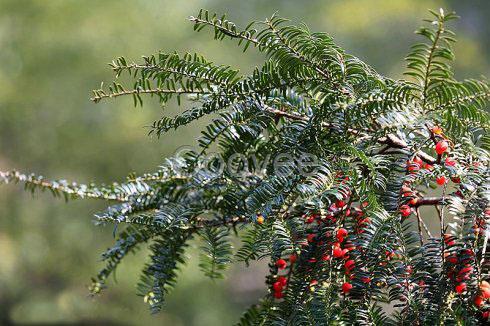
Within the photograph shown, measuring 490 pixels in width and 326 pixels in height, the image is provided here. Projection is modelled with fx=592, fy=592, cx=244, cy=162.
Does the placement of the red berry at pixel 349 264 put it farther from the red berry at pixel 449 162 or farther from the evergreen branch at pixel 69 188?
the evergreen branch at pixel 69 188

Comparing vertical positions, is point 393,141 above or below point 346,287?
above

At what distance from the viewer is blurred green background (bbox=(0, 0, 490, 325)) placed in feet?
6.95

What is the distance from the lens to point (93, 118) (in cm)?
224

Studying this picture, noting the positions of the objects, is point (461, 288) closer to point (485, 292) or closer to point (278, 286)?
point (485, 292)

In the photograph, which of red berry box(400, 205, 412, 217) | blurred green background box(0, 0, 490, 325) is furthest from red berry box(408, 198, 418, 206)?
blurred green background box(0, 0, 490, 325)

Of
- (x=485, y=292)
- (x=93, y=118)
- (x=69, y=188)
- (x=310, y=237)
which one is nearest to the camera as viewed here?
(x=485, y=292)

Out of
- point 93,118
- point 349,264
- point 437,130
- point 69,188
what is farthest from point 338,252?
point 93,118

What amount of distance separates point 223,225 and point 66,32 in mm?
1955

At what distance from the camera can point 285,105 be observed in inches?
21.0

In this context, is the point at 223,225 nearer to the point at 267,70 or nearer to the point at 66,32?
the point at 267,70

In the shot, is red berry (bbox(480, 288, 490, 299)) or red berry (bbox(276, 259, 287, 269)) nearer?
red berry (bbox(480, 288, 490, 299))

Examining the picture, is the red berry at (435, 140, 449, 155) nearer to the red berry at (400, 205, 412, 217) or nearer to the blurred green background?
the red berry at (400, 205, 412, 217)

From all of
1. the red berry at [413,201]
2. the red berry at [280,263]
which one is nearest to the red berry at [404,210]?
the red berry at [413,201]

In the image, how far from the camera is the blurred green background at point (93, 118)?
83.4 inches
